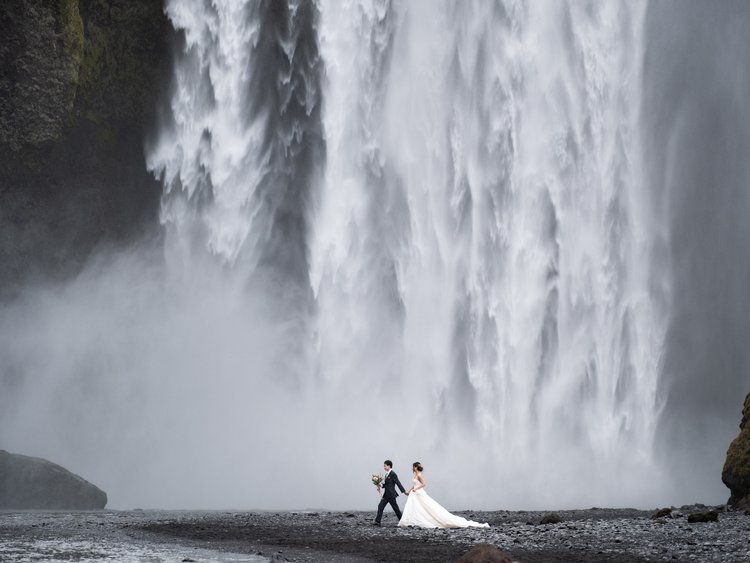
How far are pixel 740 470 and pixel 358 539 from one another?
11.2 metres

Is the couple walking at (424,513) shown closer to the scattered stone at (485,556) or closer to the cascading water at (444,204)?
the scattered stone at (485,556)

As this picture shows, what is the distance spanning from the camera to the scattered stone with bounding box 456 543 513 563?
10.5 m

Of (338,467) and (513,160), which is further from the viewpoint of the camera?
(513,160)

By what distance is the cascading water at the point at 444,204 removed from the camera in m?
38.1

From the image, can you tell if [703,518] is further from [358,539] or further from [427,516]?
[358,539]

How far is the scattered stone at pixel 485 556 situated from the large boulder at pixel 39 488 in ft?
66.3

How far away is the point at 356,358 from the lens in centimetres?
3862

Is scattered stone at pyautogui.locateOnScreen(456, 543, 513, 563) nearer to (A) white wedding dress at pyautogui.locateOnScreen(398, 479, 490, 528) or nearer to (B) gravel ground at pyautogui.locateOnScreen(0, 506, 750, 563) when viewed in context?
(B) gravel ground at pyautogui.locateOnScreen(0, 506, 750, 563)

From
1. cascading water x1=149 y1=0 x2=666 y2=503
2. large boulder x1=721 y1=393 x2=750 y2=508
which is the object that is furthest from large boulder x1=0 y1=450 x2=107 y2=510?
large boulder x1=721 y1=393 x2=750 y2=508

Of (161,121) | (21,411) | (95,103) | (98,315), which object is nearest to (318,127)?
(161,121)

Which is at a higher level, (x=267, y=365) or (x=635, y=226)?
(x=635, y=226)

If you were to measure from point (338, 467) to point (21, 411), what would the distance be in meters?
14.0

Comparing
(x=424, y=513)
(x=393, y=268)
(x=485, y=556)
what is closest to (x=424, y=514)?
(x=424, y=513)

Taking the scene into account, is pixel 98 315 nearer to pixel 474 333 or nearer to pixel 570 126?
pixel 474 333
